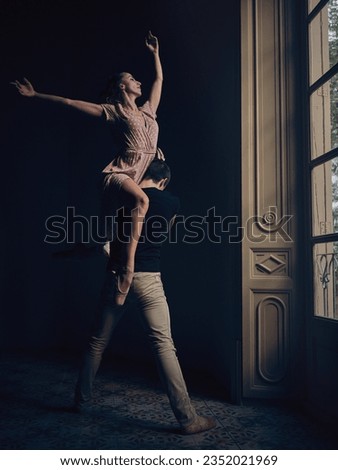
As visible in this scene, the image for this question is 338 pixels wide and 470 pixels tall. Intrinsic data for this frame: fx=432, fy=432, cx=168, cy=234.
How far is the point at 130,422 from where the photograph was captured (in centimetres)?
229

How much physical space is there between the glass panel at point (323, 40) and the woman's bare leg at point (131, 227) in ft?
4.26

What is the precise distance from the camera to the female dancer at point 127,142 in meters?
2.12

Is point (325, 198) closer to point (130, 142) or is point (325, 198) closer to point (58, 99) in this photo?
point (130, 142)

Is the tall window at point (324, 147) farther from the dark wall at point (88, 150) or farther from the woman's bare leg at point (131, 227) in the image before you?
the woman's bare leg at point (131, 227)

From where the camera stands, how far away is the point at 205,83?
346 cm

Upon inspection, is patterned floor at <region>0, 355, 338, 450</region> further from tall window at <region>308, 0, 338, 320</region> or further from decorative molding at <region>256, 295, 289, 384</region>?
tall window at <region>308, 0, 338, 320</region>

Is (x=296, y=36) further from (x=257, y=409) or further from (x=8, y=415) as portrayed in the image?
(x=8, y=415)

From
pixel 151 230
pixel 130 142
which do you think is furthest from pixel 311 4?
pixel 151 230

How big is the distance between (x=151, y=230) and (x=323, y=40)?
149cm

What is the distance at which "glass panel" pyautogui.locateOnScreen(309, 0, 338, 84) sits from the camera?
2.36 metres

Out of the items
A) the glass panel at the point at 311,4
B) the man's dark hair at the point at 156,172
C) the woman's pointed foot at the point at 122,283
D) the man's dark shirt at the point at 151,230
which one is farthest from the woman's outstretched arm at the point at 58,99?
the glass panel at the point at 311,4

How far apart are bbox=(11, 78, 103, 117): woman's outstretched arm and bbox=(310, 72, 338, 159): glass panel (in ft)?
4.07

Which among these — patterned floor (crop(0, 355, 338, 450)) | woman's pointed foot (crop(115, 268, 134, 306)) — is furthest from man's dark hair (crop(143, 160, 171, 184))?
patterned floor (crop(0, 355, 338, 450))
